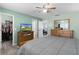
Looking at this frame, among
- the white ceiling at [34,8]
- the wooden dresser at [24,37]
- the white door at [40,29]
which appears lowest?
the wooden dresser at [24,37]

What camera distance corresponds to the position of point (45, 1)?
1188mm

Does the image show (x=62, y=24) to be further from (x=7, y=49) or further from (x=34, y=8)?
(x=7, y=49)

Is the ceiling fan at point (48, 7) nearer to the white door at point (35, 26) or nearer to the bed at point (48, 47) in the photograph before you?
the white door at point (35, 26)

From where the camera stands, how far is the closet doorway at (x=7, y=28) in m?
1.21

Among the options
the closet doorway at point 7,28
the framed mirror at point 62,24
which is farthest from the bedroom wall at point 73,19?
the closet doorway at point 7,28

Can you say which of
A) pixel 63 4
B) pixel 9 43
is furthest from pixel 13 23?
pixel 63 4

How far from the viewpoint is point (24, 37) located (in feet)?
4.42

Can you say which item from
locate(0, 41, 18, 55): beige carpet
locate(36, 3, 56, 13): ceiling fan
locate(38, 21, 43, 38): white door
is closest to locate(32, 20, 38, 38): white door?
locate(38, 21, 43, 38): white door

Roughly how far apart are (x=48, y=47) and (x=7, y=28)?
0.59 meters

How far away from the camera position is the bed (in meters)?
1.20

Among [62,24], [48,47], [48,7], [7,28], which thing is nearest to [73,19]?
[62,24]

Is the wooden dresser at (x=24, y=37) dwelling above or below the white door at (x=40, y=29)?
below

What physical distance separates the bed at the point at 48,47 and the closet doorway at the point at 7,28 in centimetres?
20
